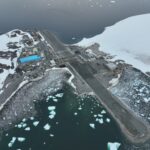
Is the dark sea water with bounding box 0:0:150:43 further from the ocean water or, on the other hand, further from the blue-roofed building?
the ocean water

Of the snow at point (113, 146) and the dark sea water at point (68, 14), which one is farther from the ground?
the dark sea water at point (68, 14)

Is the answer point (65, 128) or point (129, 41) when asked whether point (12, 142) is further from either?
point (129, 41)

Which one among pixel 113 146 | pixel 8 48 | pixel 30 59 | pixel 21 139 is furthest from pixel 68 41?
pixel 113 146

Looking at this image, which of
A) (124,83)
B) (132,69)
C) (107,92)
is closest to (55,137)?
(107,92)

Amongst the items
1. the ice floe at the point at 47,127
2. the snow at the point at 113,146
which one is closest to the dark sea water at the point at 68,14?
the ice floe at the point at 47,127

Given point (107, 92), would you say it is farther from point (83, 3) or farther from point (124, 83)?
point (83, 3)

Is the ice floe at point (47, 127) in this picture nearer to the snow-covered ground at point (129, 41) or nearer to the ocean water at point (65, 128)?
the ocean water at point (65, 128)
